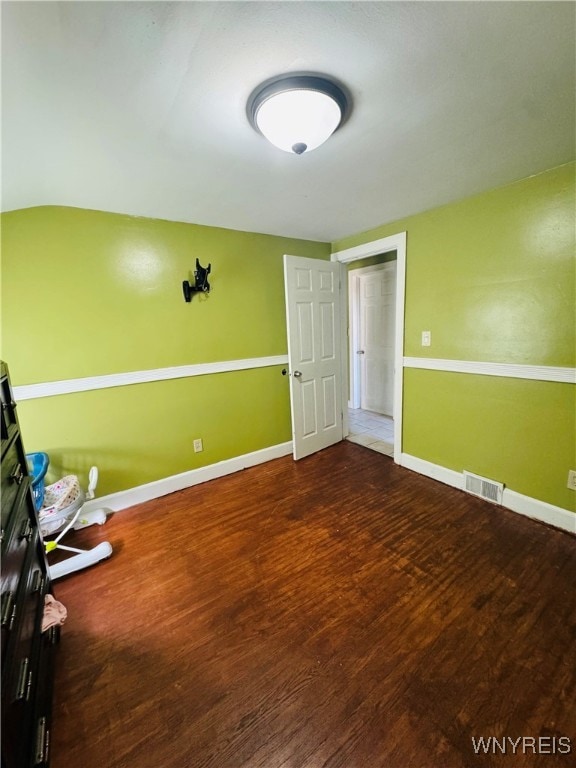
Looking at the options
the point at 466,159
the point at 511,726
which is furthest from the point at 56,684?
the point at 466,159

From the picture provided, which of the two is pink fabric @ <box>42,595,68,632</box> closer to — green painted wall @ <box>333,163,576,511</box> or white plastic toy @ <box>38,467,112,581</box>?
white plastic toy @ <box>38,467,112,581</box>

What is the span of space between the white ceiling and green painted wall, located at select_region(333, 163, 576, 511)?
0.26m

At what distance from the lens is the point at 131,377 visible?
231 cm

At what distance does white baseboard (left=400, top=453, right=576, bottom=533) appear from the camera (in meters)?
1.92

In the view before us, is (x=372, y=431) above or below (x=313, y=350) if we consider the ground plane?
below

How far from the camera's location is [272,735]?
1.03 m

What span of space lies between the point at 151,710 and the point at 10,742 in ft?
1.95

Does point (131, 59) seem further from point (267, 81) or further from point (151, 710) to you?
point (151, 710)

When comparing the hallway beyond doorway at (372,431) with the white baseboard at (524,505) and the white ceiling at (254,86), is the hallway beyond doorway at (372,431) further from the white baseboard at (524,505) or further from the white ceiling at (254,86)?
the white ceiling at (254,86)

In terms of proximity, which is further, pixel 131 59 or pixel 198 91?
pixel 198 91

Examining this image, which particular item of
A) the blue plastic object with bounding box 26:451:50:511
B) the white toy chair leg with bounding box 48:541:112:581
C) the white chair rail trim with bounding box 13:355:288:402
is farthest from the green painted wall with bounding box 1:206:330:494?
the white toy chair leg with bounding box 48:541:112:581

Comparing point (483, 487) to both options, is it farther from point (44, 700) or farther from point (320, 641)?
point (44, 700)

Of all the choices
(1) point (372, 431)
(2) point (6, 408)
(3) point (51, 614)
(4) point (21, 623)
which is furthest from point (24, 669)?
(1) point (372, 431)

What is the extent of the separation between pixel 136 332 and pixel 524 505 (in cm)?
307
